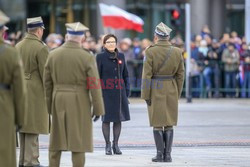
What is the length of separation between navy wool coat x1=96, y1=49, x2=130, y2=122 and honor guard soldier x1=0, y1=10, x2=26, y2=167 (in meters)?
5.26

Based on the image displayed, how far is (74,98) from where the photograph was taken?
33.7 feet

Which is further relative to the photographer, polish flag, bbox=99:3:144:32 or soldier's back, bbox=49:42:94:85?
polish flag, bbox=99:3:144:32

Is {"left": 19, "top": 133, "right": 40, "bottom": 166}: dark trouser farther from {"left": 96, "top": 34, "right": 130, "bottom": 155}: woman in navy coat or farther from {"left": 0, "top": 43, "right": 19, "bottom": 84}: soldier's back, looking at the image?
{"left": 0, "top": 43, "right": 19, "bottom": 84}: soldier's back

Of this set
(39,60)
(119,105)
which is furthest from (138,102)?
(39,60)

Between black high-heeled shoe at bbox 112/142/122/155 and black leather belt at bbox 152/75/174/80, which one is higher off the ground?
black leather belt at bbox 152/75/174/80

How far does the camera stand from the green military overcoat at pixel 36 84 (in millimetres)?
11648

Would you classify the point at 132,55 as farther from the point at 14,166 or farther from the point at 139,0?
the point at 14,166

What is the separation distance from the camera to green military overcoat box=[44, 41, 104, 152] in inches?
403

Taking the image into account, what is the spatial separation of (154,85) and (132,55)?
14061 mm

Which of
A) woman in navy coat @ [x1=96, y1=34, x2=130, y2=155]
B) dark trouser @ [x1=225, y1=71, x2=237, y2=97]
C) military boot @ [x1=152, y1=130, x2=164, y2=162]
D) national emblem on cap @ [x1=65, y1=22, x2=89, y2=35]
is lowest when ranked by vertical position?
dark trouser @ [x1=225, y1=71, x2=237, y2=97]

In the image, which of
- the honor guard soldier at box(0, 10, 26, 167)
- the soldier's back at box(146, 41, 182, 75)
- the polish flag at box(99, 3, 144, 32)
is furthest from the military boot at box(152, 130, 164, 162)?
the polish flag at box(99, 3, 144, 32)

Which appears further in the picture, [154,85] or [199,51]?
[199,51]

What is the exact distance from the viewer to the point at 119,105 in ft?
46.3

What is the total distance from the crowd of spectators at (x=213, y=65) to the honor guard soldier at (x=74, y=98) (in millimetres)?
16148
